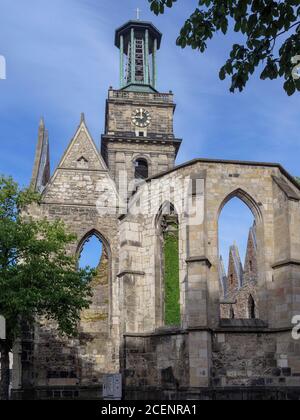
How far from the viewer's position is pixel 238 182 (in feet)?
64.3

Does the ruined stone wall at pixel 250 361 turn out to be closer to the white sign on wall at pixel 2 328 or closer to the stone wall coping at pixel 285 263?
the stone wall coping at pixel 285 263

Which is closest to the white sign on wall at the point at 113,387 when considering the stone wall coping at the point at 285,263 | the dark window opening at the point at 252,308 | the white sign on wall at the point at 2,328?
the white sign on wall at the point at 2,328

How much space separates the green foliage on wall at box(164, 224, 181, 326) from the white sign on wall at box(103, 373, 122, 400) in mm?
2642

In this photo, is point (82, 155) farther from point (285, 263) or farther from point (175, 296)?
point (285, 263)

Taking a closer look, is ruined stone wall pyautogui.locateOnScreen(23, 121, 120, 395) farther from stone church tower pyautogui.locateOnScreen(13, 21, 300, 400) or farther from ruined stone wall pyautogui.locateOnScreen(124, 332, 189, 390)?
ruined stone wall pyautogui.locateOnScreen(124, 332, 189, 390)

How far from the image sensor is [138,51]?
4600 cm

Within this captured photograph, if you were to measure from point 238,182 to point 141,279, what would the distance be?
171 inches

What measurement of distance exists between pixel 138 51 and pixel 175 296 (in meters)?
30.3

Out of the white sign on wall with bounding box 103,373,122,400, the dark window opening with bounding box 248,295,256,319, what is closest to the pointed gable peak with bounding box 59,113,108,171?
the dark window opening with bounding box 248,295,256,319

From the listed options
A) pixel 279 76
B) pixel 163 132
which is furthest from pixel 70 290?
pixel 163 132

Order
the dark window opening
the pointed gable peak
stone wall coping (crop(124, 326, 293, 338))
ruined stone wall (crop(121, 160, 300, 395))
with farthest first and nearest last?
1. the dark window opening
2. the pointed gable peak
3. ruined stone wall (crop(121, 160, 300, 395))
4. stone wall coping (crop(124, 326, 293, 338))

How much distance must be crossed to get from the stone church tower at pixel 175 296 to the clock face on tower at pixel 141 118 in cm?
1746

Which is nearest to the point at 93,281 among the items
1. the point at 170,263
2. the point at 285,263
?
the point at 170,263

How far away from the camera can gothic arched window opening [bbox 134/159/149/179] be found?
136ft
